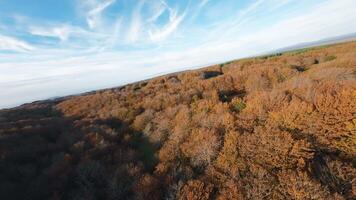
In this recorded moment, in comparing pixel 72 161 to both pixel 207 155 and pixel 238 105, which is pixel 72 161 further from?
pixel 238 105

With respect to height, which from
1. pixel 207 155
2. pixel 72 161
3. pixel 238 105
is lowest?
pixel 207 155

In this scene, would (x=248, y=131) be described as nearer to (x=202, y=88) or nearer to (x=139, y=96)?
(x=202, y=88)

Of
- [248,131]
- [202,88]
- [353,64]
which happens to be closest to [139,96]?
[202,88]

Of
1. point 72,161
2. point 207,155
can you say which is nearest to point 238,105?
point 207,155

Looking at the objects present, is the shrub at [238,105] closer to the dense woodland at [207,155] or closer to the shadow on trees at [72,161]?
the dense woodland at [207,155]

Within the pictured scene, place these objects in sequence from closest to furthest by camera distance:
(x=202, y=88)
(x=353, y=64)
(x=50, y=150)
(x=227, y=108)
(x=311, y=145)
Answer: (x=311, y=145) < (x=50, y=150) < (x=227, y=108) < (x=353, y=64) < (x=202, y=88)

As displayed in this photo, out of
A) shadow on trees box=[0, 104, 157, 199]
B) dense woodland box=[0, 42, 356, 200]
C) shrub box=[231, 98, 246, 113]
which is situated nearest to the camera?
dense woodland box=[0, 42, 356, 200]

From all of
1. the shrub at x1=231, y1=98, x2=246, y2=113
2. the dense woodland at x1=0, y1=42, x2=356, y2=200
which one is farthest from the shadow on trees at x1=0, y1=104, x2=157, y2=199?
the shrub at x1=231, y1=98, x2=246, y2=113

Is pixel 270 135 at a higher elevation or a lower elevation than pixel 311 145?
higher

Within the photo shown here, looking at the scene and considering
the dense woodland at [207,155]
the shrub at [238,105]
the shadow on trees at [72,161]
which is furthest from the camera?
the shrub at [238,105]

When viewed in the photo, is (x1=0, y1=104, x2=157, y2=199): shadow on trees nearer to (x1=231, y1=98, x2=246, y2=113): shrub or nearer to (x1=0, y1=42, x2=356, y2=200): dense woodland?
(x1=0, y1=42, x2=356, y2=200): dense woodland

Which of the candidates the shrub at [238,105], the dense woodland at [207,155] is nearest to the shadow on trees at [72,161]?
the dense woodland at [207,155]
